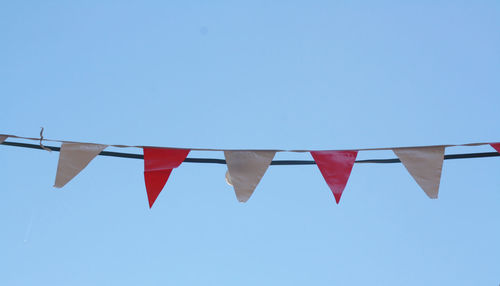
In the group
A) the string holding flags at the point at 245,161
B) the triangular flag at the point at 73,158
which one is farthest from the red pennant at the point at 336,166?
the triangular flag at the point at 73,158

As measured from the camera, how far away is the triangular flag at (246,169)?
2439 millimetres

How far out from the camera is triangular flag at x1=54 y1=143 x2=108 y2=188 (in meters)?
2.41

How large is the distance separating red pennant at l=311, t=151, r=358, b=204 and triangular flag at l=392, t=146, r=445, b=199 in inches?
9.6

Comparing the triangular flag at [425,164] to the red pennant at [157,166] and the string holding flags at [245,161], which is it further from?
the red pennant at [157,166]

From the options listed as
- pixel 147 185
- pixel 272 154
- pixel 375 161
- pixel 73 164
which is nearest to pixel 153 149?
pixel 147 185

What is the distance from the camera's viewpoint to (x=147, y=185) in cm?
247

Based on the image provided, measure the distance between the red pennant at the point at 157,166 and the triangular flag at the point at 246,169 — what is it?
25cm

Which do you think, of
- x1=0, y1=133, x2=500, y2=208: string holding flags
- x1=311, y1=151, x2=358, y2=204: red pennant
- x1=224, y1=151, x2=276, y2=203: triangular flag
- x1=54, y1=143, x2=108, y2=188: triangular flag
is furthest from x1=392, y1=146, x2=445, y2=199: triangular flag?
x1=54, y1=143, x2=108, y2=188: triangular flag

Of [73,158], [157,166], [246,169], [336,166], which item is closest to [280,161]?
[246,169]

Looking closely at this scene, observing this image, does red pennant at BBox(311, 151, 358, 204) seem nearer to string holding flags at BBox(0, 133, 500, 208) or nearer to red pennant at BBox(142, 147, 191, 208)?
string holding flags at BBox(0, 133, 500, 208)

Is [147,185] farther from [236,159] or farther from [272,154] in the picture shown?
[272,154]

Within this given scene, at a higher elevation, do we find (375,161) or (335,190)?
(375,161)

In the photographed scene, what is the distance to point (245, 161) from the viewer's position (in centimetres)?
251

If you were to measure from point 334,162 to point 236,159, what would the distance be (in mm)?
503
